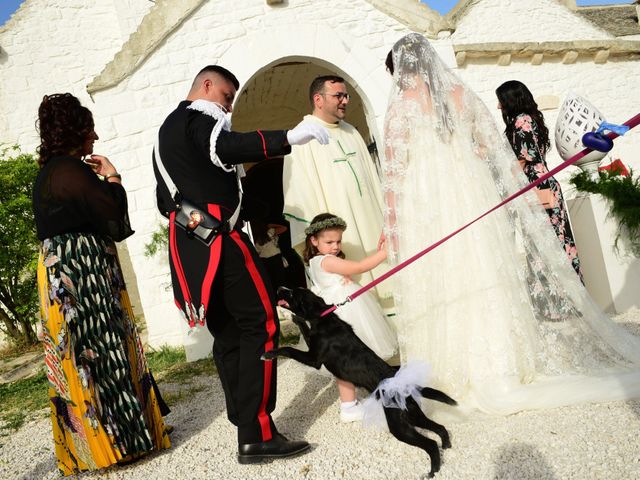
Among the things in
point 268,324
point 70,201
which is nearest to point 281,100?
point 70,201

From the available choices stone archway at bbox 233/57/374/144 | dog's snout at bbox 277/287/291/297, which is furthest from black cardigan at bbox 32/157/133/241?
stone archway at bbox 233/57/374/144

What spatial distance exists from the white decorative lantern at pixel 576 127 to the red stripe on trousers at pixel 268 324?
3.57 m

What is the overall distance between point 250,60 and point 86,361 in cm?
→ 414

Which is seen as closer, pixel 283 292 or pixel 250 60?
pixel 283 292

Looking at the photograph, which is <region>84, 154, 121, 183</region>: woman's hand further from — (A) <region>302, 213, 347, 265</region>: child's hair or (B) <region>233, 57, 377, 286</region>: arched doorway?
(B) <region>233, 57, 377, 286</region>: arched doorway

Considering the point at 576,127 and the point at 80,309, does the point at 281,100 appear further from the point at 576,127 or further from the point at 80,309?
the point at 80,309

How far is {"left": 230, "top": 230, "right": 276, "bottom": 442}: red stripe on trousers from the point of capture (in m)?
2.64

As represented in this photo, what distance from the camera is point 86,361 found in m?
2.65

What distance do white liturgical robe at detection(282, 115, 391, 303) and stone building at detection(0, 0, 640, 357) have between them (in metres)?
2.44

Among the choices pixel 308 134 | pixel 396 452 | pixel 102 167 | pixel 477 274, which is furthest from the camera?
pixel 102 167

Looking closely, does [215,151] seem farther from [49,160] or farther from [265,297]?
[49,160]

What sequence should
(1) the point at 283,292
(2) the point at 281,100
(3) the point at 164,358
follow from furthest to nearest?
(2) the point at 281,100, (3) the point at 164,358, (1) the point at 283,292

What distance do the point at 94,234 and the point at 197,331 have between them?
280 cm

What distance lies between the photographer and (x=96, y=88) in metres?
5.41
